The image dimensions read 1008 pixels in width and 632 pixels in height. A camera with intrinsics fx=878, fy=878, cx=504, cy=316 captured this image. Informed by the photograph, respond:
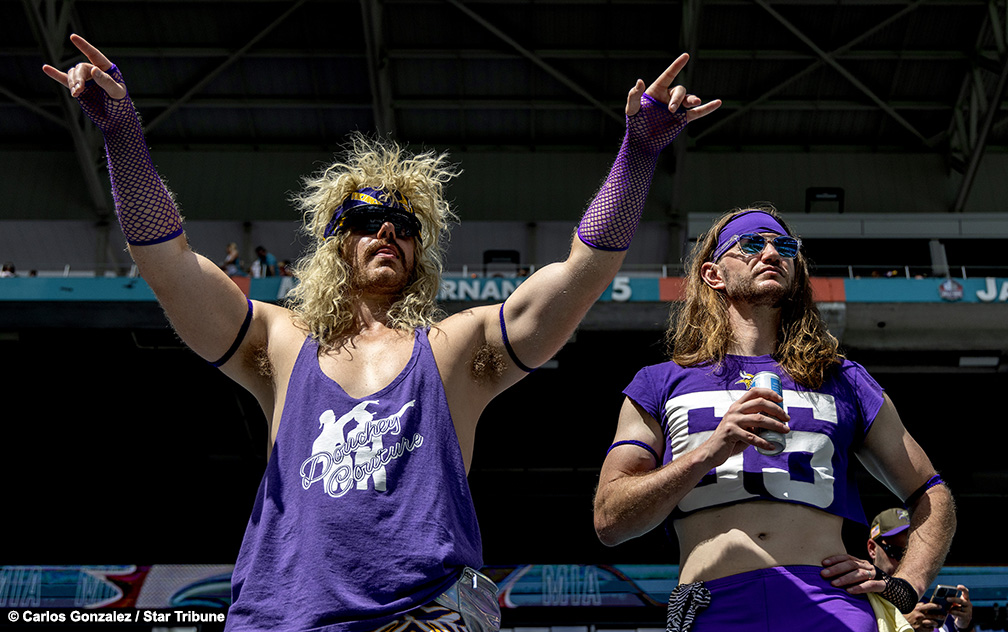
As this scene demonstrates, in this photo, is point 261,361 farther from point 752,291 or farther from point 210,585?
point 210,585

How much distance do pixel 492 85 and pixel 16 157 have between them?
12.3m

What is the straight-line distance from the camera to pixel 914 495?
2.68 m

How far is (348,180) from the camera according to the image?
2955 millimetres

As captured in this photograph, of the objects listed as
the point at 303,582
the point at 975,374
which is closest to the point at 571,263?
the point at 303,582

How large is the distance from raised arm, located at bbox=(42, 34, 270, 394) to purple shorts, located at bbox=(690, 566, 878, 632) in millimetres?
1551

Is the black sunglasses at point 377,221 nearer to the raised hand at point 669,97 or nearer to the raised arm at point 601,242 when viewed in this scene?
the raised arm at point 601,242

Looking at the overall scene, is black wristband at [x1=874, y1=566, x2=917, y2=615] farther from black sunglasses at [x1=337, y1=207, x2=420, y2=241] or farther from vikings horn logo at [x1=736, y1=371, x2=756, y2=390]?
black sunglasses at [x1=337, y1=207, x2=420, y2=241]

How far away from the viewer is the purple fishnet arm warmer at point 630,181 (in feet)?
7.91

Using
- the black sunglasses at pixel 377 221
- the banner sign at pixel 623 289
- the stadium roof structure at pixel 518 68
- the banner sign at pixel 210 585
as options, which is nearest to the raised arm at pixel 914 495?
the black sunglasses at pixel 377 221

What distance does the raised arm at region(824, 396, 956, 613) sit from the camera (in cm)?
252

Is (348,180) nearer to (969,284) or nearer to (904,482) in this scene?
(904,482)

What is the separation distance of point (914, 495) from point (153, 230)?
2358 mm

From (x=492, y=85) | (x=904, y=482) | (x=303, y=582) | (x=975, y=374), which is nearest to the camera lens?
(x=303, y=582)

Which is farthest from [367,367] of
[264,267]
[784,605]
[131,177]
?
[264,267]
